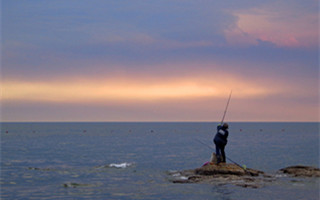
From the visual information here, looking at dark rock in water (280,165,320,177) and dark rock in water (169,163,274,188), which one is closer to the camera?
dark rock in water (169,163,274,188)

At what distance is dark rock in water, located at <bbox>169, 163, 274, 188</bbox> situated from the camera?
22.9m

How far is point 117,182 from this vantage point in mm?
25266

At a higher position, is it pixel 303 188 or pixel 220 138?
pixel 220 138

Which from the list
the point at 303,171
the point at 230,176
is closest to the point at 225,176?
the point at 230,176

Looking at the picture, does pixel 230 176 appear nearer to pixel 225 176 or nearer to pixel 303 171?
pixel 225 176

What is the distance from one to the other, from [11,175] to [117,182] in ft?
28.9

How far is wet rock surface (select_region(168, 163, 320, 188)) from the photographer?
22.9 metres

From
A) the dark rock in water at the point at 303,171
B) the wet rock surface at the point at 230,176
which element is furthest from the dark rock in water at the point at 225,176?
the dark rock in water at the point at 303,171

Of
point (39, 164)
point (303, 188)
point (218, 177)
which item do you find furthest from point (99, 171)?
point (303, 188)

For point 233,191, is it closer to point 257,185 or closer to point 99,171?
point 257,185

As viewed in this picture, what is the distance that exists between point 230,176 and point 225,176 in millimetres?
292

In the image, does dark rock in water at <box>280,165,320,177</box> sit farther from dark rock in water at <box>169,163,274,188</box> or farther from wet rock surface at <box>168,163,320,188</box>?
dark rock in water at <box>169,163,274,188</box>

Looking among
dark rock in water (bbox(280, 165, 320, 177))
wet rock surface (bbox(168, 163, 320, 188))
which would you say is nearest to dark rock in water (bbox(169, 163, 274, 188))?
wet rock surface (bbox(168, 163, 320, 188))

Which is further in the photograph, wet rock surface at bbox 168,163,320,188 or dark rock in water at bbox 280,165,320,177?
dark rock in water at bbox 280,165,320,177
